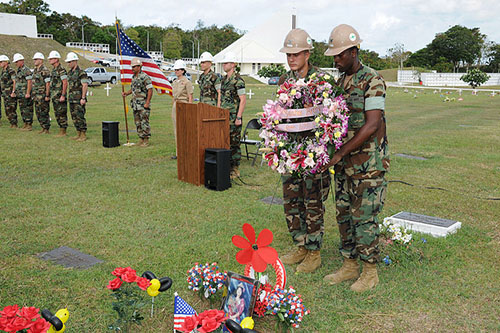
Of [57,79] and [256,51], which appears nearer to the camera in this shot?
[57,79]

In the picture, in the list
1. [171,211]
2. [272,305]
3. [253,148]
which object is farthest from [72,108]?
[272,305]

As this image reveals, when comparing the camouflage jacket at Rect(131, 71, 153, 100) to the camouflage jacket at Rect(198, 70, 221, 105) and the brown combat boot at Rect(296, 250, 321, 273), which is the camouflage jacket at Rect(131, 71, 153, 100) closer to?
the camouflage jacket at Rect(198, 70, 221, 105)

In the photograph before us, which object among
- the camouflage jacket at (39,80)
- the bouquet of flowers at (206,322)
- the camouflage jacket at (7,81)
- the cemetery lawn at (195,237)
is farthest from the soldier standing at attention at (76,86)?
the bouquet of flowers at (206,322)

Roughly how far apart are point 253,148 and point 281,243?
6910 mm

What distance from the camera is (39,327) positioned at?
2.32m

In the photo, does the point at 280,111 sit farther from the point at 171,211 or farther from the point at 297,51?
the point at 171,211

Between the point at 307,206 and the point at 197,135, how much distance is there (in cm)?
351

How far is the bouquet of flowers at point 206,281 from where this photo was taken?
133 inches

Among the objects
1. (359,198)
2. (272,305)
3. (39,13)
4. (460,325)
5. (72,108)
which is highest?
(39,13)

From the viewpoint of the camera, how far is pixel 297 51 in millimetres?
3855

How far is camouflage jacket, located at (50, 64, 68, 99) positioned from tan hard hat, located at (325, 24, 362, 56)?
9541mm

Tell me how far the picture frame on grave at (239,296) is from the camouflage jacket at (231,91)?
515 cm

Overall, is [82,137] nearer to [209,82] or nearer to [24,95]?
[24,95]

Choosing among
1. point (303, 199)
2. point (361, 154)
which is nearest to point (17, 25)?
point (303, 199)
